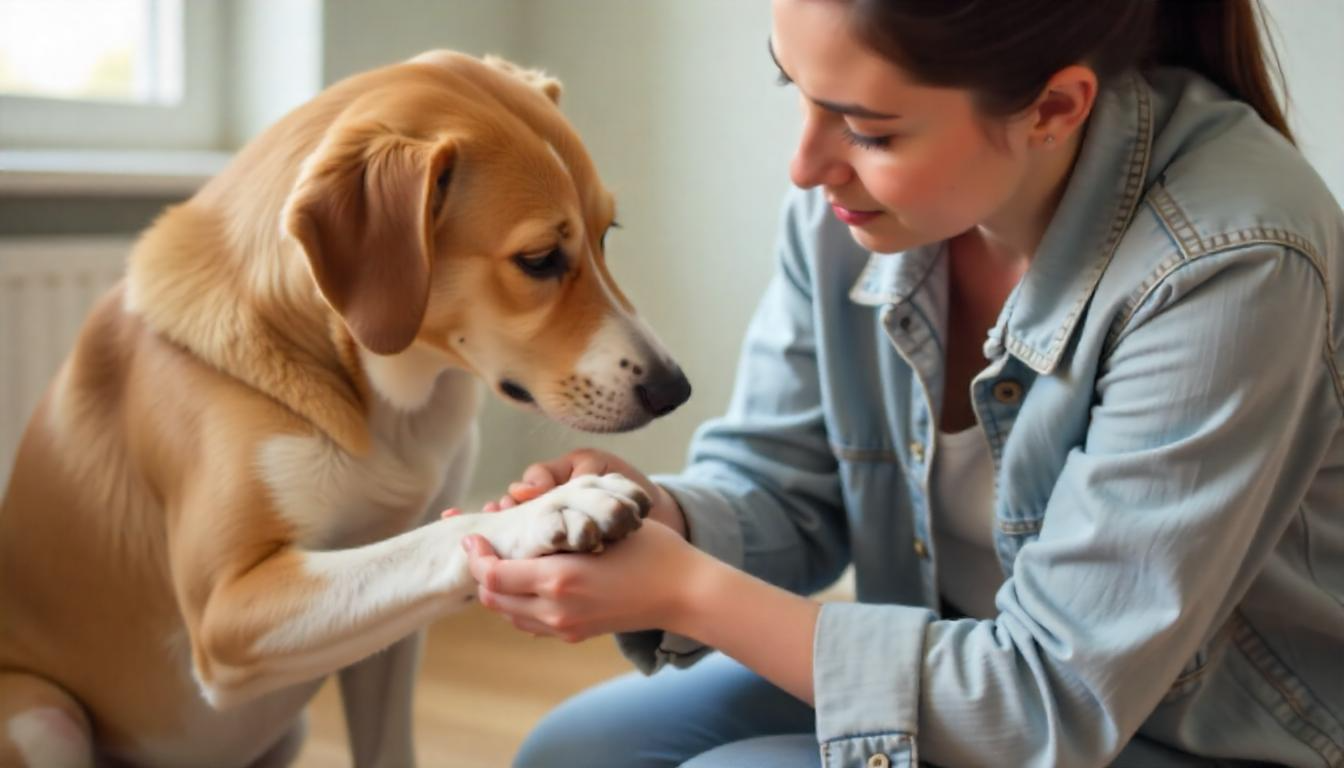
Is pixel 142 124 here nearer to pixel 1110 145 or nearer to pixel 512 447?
pixel 512 447

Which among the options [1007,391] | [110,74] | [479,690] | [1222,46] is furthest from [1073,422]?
[110,74]

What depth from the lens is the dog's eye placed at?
1.41 meters

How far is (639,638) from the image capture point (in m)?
1.40

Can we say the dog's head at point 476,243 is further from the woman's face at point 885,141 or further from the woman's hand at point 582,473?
the woman's face at point 885,141

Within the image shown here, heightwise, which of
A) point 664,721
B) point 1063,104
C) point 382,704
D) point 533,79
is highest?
point 1063,104

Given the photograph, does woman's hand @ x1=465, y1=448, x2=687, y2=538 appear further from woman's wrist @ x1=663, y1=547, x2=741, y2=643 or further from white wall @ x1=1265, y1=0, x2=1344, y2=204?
white wall @ x1=1265, y1=0, x2=1344, y2=204

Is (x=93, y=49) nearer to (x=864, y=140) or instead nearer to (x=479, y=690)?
(x=479, y=690)

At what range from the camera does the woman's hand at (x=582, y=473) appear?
131cm

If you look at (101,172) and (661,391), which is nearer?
(661,391)

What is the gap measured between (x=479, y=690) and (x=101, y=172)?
3.64ft

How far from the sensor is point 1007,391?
1319 millimetres

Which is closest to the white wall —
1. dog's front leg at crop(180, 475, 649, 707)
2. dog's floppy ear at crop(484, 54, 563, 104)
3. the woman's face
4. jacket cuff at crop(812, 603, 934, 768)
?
the woman's face

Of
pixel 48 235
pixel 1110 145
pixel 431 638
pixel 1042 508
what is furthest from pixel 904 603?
pixel 48 235

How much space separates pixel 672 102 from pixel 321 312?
1.50 meters
